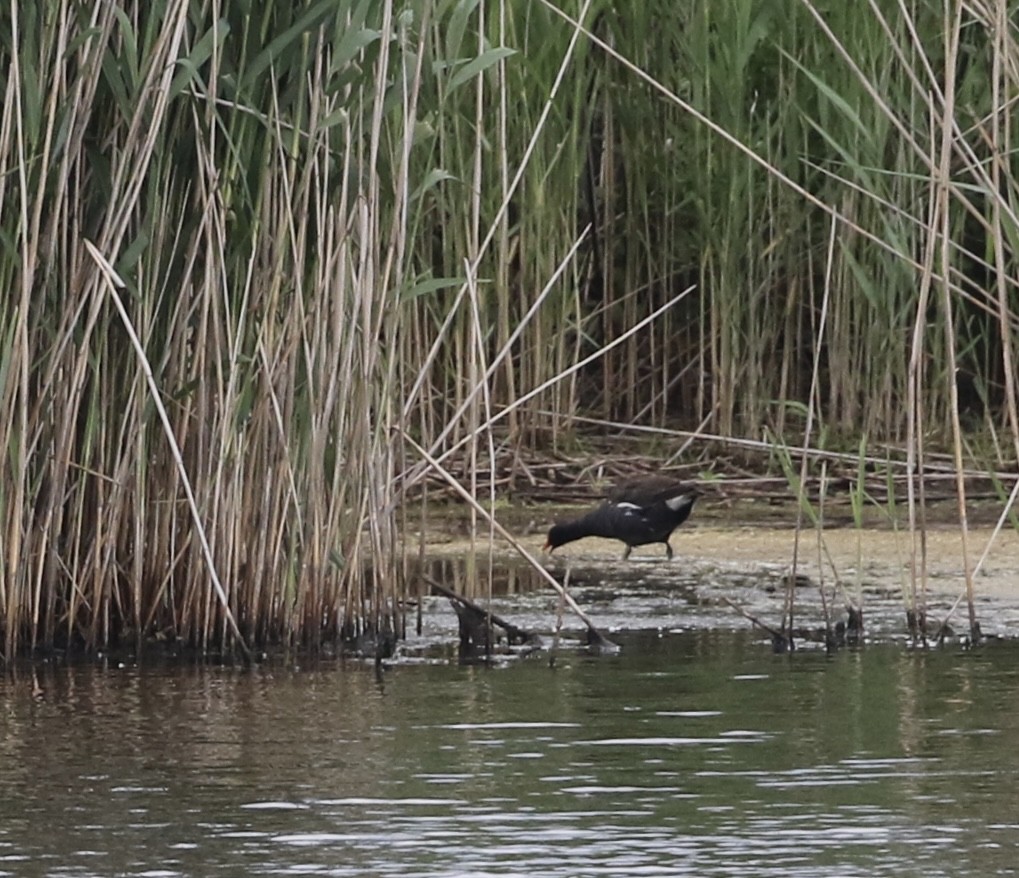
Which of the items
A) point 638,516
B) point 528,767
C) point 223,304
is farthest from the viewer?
point 638,516

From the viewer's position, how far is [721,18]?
965 cm

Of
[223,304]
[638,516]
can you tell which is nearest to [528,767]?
[223,304]

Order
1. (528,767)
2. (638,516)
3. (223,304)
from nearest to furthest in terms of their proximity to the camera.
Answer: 1. (528,767)
2. (223,304)
3. (638,516)

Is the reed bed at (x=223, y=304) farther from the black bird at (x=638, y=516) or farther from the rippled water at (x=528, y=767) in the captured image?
the black bird at (x=638, y=516)

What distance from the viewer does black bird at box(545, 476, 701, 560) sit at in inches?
314

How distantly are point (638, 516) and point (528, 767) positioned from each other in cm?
343

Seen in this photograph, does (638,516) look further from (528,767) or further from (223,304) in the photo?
(528,767)

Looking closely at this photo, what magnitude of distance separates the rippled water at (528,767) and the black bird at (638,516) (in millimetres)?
1765

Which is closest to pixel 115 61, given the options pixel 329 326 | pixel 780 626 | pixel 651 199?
pixel 329 326

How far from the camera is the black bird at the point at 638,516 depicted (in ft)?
26.2

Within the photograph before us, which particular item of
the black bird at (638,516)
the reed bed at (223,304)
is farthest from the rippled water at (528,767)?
the black bird at (638,516)

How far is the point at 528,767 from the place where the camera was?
4.58m

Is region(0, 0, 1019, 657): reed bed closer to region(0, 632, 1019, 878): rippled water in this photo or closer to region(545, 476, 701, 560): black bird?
region(0, 632, 1019, 878): rippled water

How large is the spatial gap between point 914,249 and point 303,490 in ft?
11.5
